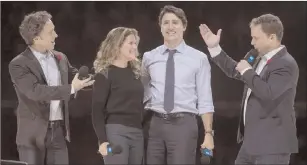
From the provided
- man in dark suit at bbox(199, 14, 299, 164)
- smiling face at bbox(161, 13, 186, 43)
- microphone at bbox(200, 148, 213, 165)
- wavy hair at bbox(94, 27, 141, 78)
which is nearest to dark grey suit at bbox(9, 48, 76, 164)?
wavy hair at bbox(94, 27, 141, 78)

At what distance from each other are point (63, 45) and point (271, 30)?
1.66 m

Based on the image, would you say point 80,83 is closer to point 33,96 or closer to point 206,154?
point 33,96

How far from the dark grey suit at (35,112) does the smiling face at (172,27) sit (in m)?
0.73

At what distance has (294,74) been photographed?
9.67ft

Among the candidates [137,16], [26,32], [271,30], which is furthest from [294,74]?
[26,32]

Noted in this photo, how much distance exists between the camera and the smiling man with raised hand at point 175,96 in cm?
308

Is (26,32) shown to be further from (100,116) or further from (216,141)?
(216,141)

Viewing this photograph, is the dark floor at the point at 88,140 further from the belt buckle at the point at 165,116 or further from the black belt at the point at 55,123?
the belt buckle at the point at 165,116

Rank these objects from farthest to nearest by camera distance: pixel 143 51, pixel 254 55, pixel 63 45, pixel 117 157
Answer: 1. pixel 63 45
2. pixel 143 51
3. pixel 254 55
4. pixel 117 157

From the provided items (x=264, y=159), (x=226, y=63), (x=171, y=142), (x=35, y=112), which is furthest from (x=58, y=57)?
(x=264, y=159)

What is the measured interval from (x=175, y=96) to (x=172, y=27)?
0.44 metres

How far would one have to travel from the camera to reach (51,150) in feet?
10.7

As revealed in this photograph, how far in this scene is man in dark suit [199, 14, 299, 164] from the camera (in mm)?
2896

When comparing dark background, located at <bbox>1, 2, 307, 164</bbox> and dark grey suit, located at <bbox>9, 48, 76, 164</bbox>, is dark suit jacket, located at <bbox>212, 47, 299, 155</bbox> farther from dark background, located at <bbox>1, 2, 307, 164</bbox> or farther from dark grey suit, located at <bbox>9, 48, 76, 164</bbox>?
dark grey suit, located at <bbox>9, 48, 76, 164</bbox>
